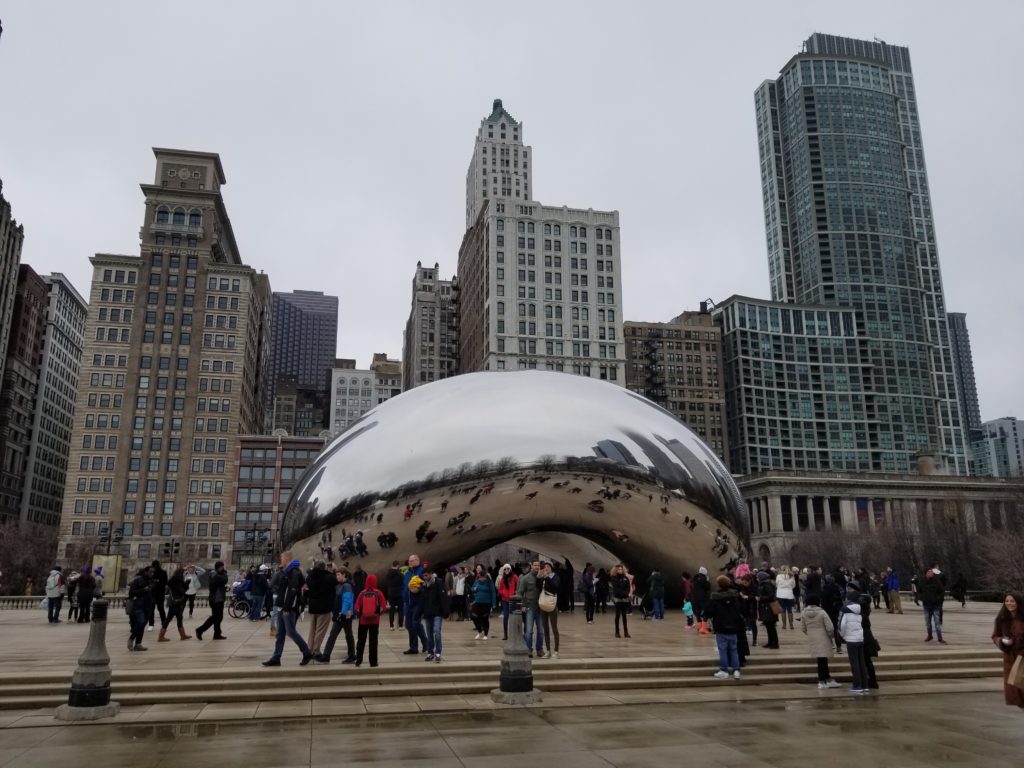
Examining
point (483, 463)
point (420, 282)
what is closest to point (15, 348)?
point (420, 282)

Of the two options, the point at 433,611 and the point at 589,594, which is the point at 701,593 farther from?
the point at 433,611

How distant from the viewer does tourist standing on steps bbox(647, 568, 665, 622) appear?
19.5 m

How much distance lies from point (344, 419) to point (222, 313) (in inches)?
3422

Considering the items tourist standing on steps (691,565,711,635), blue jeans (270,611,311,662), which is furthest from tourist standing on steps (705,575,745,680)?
blue jeans (270,611,311,662)

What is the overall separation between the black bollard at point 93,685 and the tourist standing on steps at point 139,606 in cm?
443

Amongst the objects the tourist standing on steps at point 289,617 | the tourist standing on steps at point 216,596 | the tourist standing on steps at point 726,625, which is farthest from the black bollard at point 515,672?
the tourist standing on steps at point 216,596

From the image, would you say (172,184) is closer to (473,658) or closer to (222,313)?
(222,313)

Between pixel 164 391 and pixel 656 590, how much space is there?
321 ft

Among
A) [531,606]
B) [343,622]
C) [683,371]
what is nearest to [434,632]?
[343,622]

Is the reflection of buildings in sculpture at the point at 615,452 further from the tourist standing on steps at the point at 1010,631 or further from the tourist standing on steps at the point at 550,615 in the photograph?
the tourist standing on steps at the point at 1010,631

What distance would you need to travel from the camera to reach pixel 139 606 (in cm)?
1398

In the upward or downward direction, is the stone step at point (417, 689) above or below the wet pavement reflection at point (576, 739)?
above

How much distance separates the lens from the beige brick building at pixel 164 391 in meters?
98.6

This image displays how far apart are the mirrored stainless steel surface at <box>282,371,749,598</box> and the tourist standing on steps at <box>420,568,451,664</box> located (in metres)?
4.44
